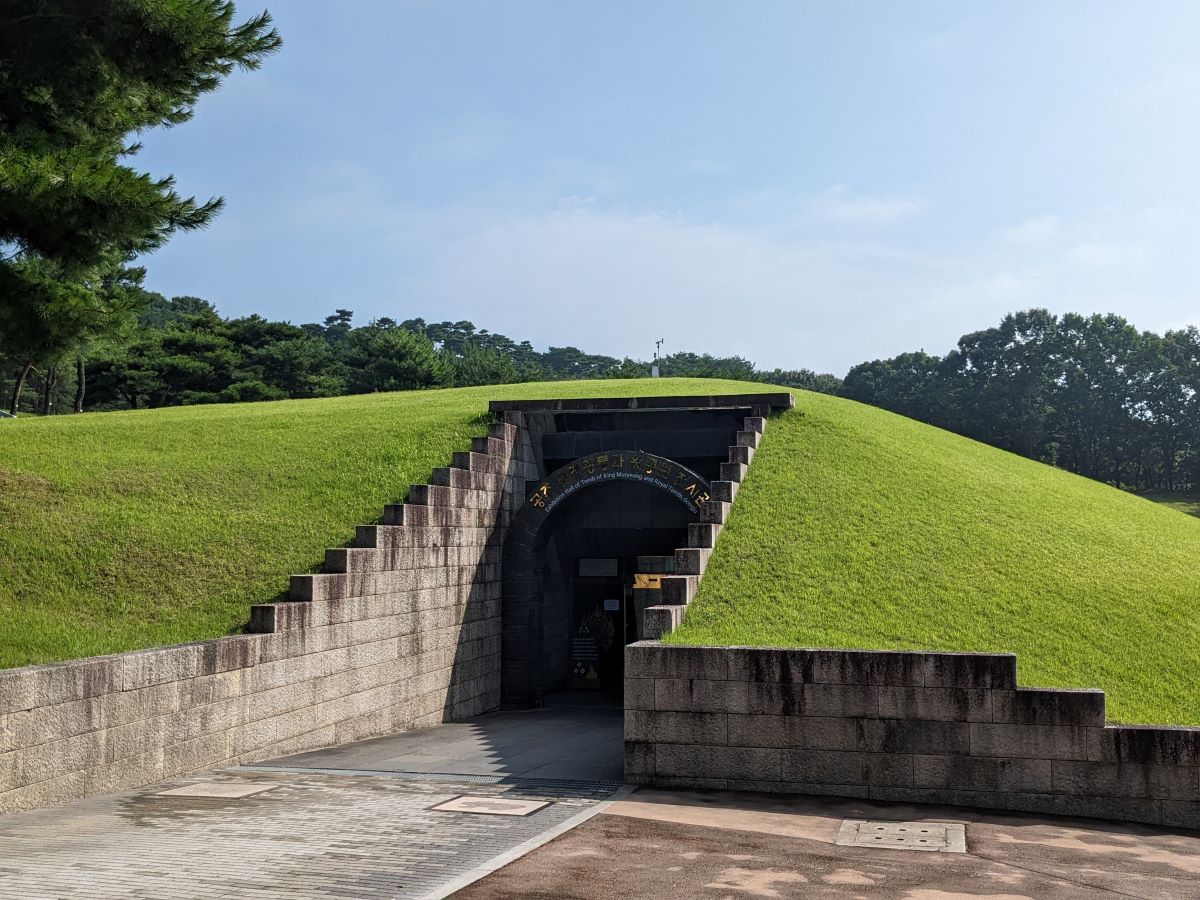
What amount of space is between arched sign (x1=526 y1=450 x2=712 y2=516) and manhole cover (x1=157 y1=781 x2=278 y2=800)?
946 centimetres

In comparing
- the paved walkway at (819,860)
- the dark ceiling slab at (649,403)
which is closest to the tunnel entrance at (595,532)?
the dark ceiling slab at (649,403)

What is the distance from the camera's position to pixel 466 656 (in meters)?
19.8

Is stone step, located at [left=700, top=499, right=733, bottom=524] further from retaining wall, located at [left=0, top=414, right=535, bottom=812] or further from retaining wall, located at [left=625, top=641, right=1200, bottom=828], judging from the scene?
retaining wall, located at [left=625, top=641, right=1200, bottom=828]

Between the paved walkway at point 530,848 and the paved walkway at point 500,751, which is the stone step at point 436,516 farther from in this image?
the paved walkway at point 530,848

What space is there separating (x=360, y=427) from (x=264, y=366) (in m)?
38.4

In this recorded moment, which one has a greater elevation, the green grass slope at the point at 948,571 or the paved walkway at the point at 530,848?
the green grass slope at the point at 948,571

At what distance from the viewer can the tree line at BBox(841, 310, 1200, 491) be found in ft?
237

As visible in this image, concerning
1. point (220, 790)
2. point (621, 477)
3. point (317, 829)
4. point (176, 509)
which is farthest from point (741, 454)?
point (317, 829)

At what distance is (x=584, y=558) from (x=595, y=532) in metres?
1.00

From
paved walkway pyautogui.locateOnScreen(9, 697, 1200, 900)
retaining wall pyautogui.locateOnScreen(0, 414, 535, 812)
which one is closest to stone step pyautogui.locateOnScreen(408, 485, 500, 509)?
retaining wall pyautogui.locateOnScreen(0, 414, 535, 812)

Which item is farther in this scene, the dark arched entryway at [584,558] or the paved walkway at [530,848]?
the dark arched entryway at [584,558]

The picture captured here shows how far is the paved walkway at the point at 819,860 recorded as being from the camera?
8328 millimetres

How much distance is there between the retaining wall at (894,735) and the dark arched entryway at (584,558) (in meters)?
7.00

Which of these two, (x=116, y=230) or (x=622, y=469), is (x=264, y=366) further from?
(x=116, y=230)
